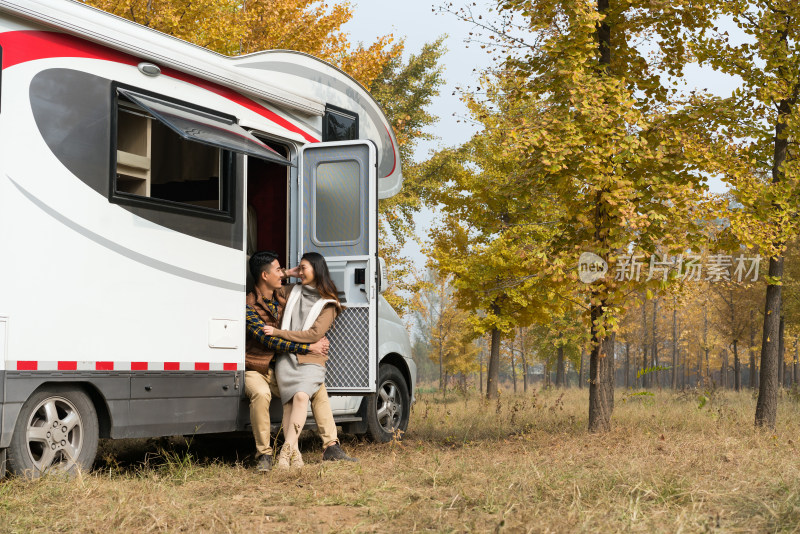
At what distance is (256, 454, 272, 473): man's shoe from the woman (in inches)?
7.9

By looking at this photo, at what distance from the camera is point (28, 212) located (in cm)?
534

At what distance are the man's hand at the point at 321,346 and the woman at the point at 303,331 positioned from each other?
0.13 feet

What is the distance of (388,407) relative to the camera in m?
8.98

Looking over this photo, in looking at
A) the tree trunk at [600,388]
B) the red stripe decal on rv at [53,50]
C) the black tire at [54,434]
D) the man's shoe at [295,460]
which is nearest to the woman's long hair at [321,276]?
the man's shoe at [295,460]

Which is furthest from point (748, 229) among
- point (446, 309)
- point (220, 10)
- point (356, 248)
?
point (446, 309)

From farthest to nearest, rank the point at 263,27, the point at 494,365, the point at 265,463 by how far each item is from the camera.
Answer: the point at 494,365 → the point at 263,27 → the point at 265,463

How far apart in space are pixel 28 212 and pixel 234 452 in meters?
3.85

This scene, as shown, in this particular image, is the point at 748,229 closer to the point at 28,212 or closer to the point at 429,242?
the point at 28,212

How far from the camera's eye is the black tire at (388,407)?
8.64 metres

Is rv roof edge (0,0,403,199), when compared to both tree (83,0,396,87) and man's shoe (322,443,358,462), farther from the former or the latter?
tree (83,0,396,87)

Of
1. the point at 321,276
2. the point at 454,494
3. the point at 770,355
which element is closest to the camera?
the point at 454,494

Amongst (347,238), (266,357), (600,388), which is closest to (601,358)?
(600,388)

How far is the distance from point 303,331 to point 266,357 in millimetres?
370

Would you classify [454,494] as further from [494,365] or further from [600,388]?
[494,365]
